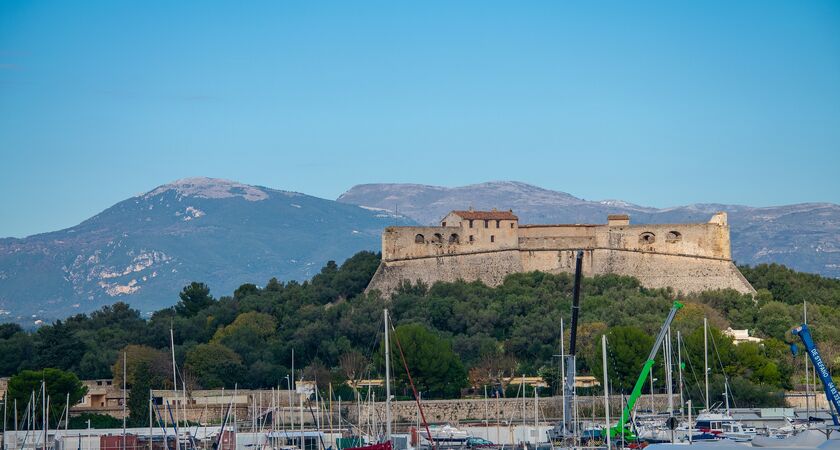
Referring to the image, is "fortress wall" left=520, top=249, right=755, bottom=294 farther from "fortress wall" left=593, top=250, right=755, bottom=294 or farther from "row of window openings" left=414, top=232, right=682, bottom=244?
"row of window openings" left=414, top=232, right=682, bottom=244

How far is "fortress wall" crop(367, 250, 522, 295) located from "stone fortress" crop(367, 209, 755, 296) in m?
0.04

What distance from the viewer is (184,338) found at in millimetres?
71688

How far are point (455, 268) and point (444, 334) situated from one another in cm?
624

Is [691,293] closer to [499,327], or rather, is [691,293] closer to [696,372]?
[499,327]

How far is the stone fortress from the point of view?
234ft

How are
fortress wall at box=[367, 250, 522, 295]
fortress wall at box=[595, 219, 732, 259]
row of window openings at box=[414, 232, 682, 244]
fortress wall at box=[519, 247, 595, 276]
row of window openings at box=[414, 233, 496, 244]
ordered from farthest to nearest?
row of window openings at box=[414, 233, 496, 244] → fortress wall at box=[367, 250, 522, 295] → fortress wall at box=[519, 247, 595, 276] → row of window openings at box=[414, 232, 682, 244] → fortress wall at box=[595, 219, 732, 259]

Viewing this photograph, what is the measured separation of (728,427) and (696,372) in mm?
11267

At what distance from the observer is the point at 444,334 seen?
220ft

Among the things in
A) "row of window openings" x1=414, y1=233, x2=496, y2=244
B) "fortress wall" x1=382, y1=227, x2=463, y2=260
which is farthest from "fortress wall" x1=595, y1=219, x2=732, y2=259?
"fortress wall" x1=382, y1=227, x2=463, y2=260

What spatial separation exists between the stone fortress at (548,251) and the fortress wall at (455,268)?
4cm

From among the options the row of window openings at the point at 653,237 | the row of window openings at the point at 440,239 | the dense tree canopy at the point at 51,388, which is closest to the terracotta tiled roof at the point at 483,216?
the row of window openings at the point at 440,239

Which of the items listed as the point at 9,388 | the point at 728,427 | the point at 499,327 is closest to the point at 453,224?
the point at 499,327

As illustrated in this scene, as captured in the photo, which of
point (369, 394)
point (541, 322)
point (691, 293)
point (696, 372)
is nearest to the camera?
point (369, 394)

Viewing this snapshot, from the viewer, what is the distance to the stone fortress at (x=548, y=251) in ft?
234
